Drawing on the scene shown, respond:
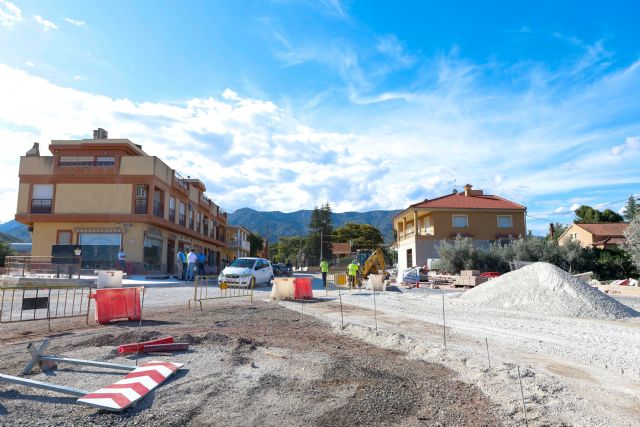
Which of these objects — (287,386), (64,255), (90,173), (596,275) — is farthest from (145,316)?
(596,275)

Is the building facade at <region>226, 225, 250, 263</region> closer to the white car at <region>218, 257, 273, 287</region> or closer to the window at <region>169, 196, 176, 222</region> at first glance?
the window at <region>169, 196, 176, 222</region>

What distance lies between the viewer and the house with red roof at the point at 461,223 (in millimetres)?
41500

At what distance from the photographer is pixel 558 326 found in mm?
11352

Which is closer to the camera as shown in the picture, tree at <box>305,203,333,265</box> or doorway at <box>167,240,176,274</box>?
doorway at <box>167,240,176,274</box>

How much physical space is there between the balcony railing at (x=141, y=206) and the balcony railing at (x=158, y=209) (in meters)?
1.29

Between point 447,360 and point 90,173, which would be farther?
point 90,173

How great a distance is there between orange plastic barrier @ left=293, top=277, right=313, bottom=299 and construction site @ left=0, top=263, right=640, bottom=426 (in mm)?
5301

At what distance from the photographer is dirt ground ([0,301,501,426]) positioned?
4480 mm

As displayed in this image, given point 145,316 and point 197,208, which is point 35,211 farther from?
point 145,316

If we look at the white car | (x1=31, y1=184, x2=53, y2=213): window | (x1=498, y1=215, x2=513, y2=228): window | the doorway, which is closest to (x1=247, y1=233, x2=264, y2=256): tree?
the doorway

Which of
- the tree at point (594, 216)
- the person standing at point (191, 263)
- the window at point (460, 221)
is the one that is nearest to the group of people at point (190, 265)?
the person standing at point (191, 263)

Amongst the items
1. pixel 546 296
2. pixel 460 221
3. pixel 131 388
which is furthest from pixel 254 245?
pixel 131 388

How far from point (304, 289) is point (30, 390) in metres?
13.0

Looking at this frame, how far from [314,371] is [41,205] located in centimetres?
3368
